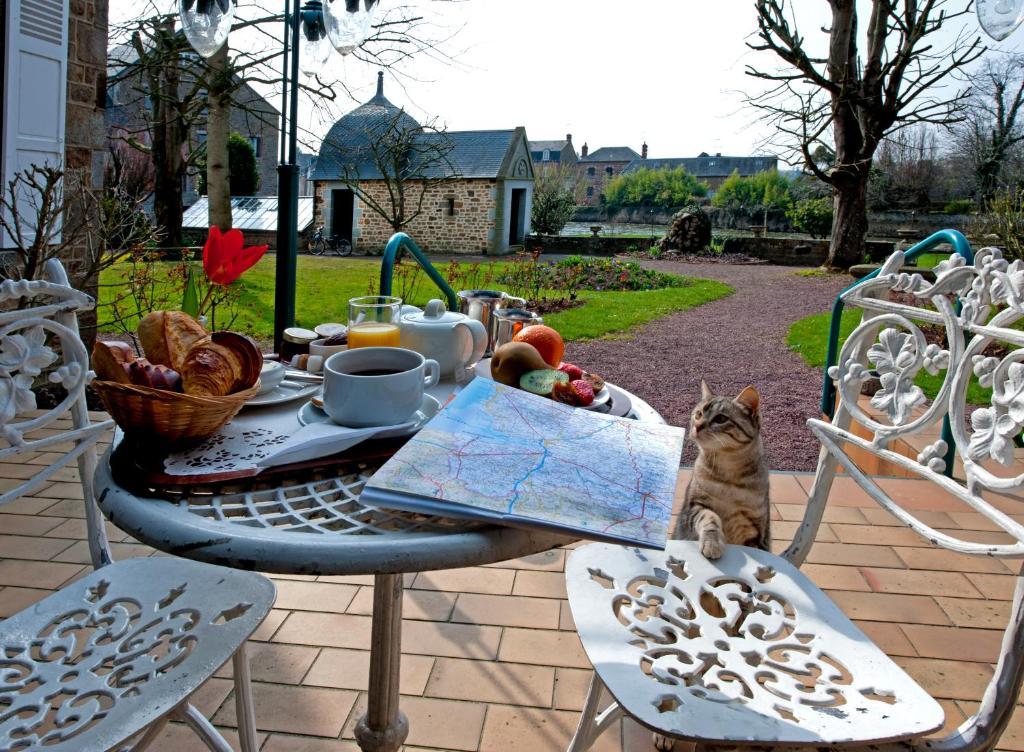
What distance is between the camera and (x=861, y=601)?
7.44 feet

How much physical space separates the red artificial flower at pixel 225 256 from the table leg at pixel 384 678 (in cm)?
64

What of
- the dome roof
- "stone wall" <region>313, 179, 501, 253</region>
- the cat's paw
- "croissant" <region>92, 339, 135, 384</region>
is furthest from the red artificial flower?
"stone wall" <region>313, 179, 501, 253</region>

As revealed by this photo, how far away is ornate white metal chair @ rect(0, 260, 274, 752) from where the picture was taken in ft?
3.19

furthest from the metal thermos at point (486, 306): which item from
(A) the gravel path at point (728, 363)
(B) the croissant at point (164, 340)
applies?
(A) the gravel path at point (728, 363)

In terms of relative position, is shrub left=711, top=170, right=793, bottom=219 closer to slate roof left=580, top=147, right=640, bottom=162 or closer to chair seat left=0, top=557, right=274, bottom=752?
slate roof left=580, top=147, right=640, bottom=162

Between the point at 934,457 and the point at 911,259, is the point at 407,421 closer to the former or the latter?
the point at 934,457

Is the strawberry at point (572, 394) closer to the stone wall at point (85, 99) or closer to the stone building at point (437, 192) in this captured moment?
the stone wall at point (85, 99)

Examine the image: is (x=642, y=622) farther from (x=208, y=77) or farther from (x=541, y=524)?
(x=208, y=77)

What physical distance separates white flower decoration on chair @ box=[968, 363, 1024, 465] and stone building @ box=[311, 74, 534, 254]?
1934 centimetres

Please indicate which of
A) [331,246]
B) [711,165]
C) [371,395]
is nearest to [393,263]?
[371,395]

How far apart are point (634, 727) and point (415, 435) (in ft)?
3.44

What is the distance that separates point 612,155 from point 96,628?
65827mm

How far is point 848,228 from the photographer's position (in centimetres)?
1529

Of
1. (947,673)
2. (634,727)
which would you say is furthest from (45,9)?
(947,673)
